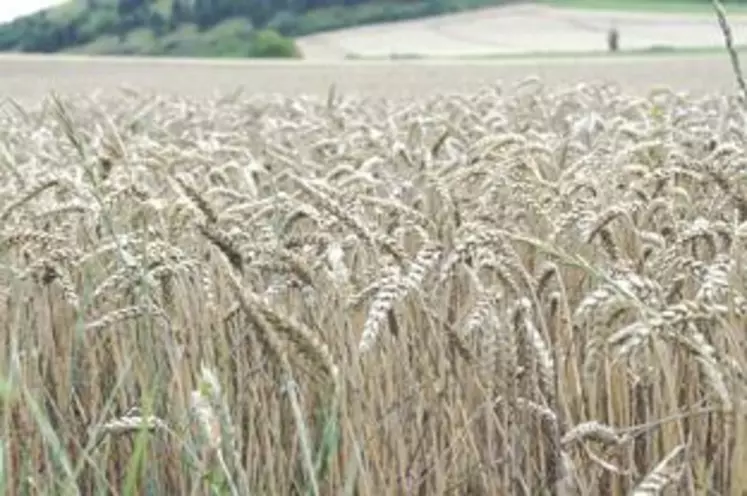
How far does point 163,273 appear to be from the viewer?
2473mm

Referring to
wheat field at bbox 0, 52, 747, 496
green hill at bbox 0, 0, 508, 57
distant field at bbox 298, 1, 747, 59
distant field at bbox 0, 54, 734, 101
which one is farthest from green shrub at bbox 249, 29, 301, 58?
wheat field at bbox 0, 52, 747, 496

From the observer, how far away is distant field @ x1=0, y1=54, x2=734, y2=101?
23.1 m

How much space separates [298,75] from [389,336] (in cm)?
3005

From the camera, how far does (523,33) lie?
72.9 metres

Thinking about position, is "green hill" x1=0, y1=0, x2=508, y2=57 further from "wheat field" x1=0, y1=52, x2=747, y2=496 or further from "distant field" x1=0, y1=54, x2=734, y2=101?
"wheat field" x1=0, y1=52, x2=747, y2=496

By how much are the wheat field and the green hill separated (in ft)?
228

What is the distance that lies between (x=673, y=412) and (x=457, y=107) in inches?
209

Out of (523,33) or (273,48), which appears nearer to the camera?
(273,48)

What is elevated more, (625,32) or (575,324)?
(575,324)

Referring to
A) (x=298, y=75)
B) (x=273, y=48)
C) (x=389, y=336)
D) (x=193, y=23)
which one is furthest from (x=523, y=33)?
(x=389, y=336)

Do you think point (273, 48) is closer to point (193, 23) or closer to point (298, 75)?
point (193, 23)

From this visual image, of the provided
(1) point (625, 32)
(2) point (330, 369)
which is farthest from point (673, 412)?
(1) point (625, 32)

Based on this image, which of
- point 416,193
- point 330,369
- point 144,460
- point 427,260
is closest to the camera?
point 330,369

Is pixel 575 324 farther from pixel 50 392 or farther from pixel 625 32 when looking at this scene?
pixel 625 32
